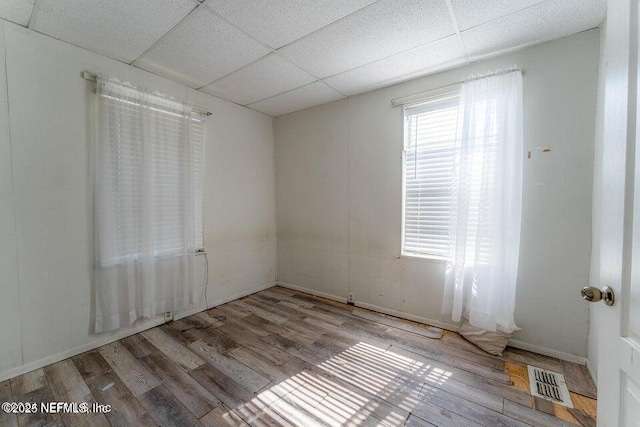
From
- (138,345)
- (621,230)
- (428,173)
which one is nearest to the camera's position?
(621,230)

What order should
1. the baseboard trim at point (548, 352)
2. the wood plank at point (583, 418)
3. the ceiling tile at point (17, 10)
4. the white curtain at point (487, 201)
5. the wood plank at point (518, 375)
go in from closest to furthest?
the wood plank at point (583, 418) → the ceiling tile at point (17, 10) → the wood plank at point (518, 375) → the baseboard trim at point (548, 352) → the white curtain at point (487, 201)

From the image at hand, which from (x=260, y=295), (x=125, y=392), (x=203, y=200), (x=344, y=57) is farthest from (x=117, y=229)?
(x=344, y=57)

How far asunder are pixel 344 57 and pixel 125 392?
317 centimetres

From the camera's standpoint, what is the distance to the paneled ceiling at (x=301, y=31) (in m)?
1.72

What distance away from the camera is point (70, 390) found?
1775 mm

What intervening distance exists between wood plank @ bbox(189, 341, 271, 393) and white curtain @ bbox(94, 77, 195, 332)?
0.73 metres

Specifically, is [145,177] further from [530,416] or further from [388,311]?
[530,416]

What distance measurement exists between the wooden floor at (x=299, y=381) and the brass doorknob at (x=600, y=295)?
1144 millimetres

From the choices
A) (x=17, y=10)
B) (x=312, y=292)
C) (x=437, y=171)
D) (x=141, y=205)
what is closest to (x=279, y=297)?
(x=312, y=292)

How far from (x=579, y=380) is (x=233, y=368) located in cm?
259

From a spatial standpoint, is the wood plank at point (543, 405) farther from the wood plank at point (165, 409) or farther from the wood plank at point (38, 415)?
the wood plank at point (38, 415)

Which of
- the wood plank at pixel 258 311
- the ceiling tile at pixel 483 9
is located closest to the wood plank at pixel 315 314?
the wood plank at pixel 258 311

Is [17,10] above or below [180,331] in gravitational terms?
above

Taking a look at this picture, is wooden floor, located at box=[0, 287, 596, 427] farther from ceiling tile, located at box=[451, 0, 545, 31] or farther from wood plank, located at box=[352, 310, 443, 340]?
ceiling tile, located at box=[451, 0, 545, 31]
